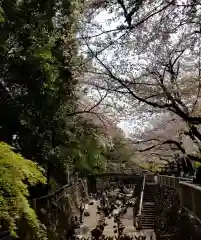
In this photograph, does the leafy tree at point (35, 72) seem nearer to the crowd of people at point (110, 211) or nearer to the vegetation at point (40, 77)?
the vegetation at point (40, 77)

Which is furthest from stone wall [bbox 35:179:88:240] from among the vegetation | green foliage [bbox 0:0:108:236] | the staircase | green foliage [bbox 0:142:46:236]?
green foliage [bbox 0:142:46:236]

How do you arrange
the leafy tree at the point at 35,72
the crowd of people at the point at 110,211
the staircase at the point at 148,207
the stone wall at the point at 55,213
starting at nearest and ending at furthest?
the stone wall at the point at 55,213
the leafy tree at the point at 35,72
the crowd of people at the point at 110,211
the staircase at the point at 148,207

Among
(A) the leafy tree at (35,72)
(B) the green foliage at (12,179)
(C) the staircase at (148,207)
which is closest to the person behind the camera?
(B) the green foliage at (12,179)

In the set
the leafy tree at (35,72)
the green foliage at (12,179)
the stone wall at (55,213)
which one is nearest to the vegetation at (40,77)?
the leafy tree at (35,72)

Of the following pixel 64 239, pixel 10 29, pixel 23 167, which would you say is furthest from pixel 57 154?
pixel 23 167

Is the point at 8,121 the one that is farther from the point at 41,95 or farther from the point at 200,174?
the point at 200,174

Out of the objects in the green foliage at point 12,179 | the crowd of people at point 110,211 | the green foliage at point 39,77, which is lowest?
the crowd of people at point 110,211

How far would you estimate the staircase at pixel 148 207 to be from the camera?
2397 centimetres

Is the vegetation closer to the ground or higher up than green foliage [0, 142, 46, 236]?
higher up

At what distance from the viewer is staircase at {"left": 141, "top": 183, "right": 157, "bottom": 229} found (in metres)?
24.0

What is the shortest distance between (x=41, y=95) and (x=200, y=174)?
725 cm

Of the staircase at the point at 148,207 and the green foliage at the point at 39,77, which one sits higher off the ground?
the green foliage at the point at 39,77

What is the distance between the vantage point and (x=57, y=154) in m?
16.0

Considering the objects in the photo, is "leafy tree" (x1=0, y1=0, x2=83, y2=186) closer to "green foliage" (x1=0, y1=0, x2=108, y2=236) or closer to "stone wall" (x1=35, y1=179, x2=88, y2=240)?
"green foliage" (x1=0, y1=0, x2=108, y2=236)
